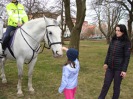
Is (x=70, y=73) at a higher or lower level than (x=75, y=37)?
higher

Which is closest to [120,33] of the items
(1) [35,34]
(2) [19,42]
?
(1) [35,34]

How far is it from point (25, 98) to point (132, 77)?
4.81 meters

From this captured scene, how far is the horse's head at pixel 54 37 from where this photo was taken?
5370 millimetres

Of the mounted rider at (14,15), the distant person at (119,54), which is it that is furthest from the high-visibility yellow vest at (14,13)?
the distant person at (119,54)

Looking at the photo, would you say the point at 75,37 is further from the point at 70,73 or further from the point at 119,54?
the point at 70,73

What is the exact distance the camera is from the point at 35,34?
19.9 ft

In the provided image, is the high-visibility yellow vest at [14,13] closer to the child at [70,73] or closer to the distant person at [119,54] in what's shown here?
the distant person at [119,54]

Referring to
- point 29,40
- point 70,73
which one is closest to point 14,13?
point 29,40

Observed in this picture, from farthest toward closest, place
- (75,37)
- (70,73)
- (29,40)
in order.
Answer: (75,37) < (29,40) < (70,73)

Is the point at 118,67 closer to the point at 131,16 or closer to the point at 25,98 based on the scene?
the point at 25,98

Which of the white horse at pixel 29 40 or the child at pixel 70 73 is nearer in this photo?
the child at pixel 70 73

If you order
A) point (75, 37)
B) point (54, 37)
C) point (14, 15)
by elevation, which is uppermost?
point (14, 15)

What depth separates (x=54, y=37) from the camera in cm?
543

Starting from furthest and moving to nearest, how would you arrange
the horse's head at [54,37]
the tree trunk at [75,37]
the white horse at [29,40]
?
the tree trunk at [75,37], the white horse at [29,40], the horse's head at [54,37]
